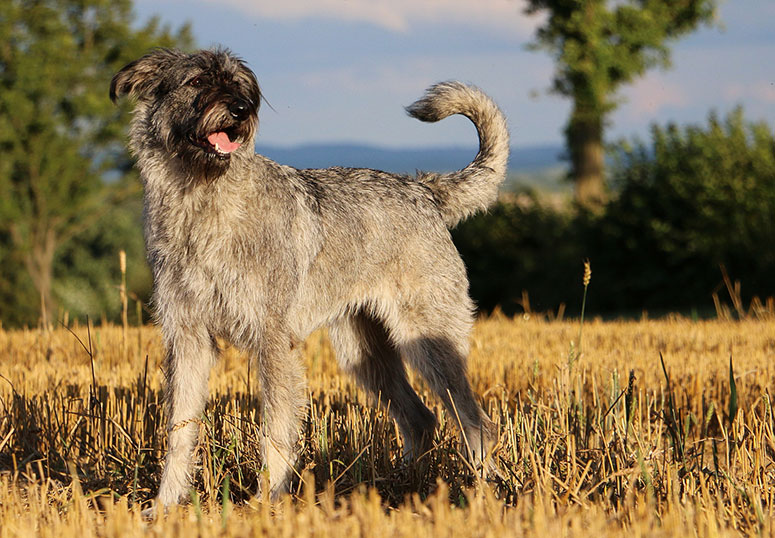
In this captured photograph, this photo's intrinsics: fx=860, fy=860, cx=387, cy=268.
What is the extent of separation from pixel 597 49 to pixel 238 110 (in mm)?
20083

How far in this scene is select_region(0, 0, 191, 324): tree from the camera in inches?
1176

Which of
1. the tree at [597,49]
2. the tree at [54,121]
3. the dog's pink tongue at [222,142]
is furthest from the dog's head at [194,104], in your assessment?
the tree at [54,121]

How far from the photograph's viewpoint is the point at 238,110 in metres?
4.23

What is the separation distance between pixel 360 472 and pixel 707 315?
42.5 ft

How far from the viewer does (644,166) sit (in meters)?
19.0

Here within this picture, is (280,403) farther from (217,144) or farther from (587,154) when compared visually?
(587,154)

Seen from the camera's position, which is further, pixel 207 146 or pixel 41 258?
pixel 41 258

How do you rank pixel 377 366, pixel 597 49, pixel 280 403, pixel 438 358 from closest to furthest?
pixel 280 403, pixel 438 358, pixel 377 366, pixel 597 49

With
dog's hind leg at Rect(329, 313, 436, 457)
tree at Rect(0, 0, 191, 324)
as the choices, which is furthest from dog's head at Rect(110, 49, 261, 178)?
tree at Rect(0, 0, 191, 324)

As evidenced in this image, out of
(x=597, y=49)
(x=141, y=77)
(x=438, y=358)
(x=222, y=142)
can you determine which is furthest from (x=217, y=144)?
(x=597, y=49)

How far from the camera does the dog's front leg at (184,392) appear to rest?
445 cm

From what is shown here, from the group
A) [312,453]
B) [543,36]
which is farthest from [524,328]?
[543,36]

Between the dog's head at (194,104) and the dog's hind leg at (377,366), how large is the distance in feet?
5.21

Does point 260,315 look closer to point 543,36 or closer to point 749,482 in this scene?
point 749,482
